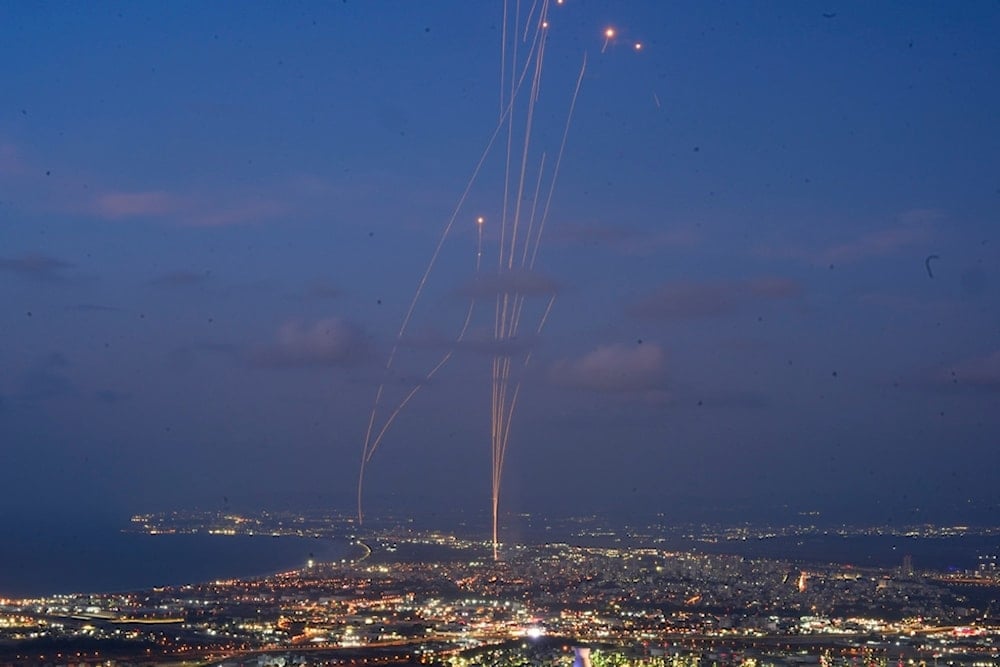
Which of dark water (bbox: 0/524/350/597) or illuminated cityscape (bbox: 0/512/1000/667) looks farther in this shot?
dark water (bbox: 0/524/350/597)

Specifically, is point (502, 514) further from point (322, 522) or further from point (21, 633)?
point (21, 633)

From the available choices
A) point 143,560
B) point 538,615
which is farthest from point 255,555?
point 538,615

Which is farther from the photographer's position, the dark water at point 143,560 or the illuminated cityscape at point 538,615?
the dark water at point 143,560

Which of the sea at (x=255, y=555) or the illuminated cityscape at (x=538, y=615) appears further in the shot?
the sea at (x=255, y=555)

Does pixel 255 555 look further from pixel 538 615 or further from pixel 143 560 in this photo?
pixel 538 615

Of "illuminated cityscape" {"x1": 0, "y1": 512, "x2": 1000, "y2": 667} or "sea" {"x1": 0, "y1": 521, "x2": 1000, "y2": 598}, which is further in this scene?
"sea" {"x1": 0, "y1": 521, "x2": 1000, "y2": 598}

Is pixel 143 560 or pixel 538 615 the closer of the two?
pixel 538 615

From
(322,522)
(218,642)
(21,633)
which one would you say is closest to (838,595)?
(218,642)

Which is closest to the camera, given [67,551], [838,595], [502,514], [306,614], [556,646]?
[556,646]
